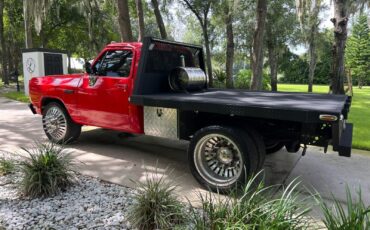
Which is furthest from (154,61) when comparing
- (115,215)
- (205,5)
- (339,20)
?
(205,5)

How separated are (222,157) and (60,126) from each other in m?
3.70

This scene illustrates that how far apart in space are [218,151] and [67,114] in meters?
3.45

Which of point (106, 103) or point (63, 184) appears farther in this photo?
point (106, 103)

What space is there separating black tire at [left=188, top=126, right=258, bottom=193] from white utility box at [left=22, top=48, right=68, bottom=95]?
475 inches

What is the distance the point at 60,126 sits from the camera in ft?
21.9

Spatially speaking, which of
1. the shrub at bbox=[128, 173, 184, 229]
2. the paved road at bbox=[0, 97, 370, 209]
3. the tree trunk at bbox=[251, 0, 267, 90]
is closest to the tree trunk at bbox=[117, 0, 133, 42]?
the tree trunk at bbox=[251, 0, 267, 90]

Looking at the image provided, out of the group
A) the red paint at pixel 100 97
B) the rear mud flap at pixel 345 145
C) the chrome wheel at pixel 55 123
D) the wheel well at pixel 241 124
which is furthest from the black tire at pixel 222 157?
the chrome wheel at pixel 55 123

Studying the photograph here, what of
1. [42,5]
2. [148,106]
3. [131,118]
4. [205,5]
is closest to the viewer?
[148,106]

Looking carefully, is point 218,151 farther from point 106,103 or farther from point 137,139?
point 137,139

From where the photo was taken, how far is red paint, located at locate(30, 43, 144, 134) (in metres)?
5.45

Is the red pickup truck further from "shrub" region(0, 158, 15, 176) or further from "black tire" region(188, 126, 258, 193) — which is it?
"shrub" region(0, 158, 15, 176)

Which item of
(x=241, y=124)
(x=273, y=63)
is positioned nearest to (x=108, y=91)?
(x=241, y=124)

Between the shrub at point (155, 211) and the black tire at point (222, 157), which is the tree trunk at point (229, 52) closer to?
the black tire at point (222, 157)

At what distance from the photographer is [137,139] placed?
7.31 meters
